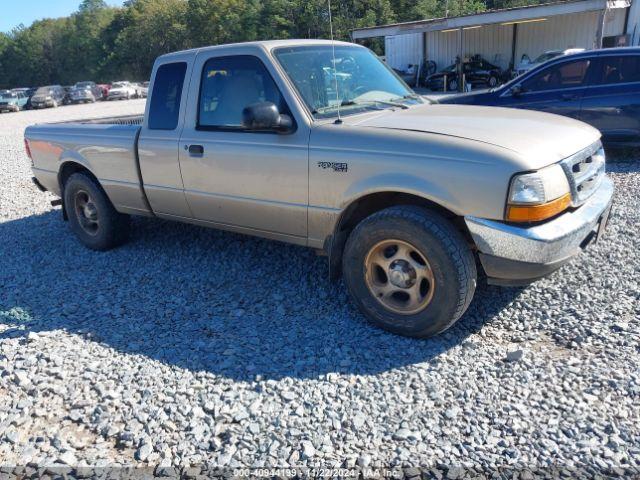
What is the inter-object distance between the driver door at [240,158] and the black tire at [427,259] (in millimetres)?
578

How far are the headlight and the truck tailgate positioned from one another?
3.39m

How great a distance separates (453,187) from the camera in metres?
3.21

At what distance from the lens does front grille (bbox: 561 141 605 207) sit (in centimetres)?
335

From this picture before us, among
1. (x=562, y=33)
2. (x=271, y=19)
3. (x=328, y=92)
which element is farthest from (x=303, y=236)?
(x=271, y=19)

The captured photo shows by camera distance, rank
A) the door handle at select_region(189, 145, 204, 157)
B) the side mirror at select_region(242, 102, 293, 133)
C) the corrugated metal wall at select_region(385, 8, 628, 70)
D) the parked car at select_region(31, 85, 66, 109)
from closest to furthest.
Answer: the side mirror at select_region(242, 102, 293, 133) → the door handle at select_region(189, 145, 204, 157) → the corrugated metal wall at select_region(385, 8, 628, 70) → the parked car at select_region(31, 85, 66, 109)

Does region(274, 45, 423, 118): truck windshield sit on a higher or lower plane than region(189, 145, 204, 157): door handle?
higher

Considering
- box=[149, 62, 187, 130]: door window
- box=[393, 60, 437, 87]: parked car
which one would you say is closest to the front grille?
box=[149, 62, 187, 130]: door window

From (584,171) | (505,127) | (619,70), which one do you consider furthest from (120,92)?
(584,171)

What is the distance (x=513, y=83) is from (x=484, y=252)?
659 centimetres

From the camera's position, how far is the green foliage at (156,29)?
4200cm

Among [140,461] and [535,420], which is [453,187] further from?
[140,461]

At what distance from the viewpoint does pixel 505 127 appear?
11.7ft

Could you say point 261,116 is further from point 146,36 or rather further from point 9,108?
point 146,36

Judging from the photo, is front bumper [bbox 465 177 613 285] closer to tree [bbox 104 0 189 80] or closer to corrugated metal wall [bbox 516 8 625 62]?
corrugated metal wall [bbox 516 8 625 62]
